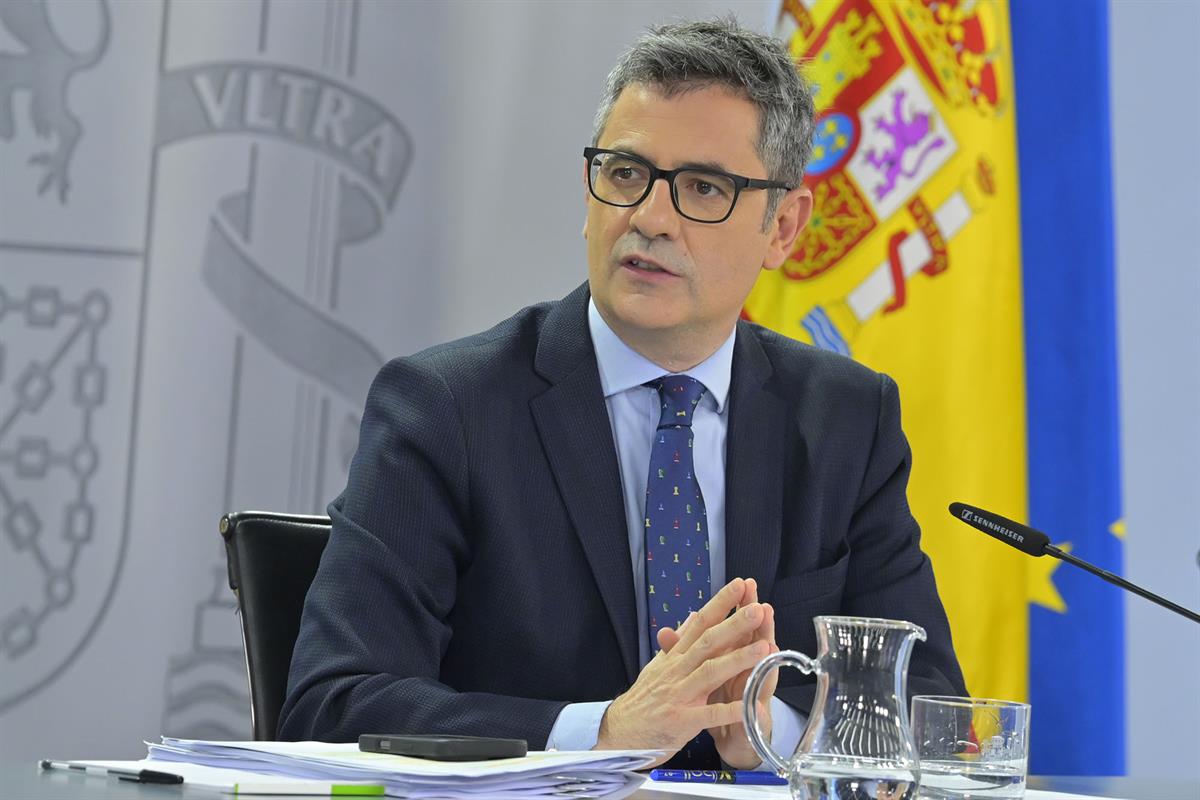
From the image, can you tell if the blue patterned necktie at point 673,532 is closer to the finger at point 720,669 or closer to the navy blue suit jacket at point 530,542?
the navy blue suit jacket at point 530,542

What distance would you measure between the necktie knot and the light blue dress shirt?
0.02m

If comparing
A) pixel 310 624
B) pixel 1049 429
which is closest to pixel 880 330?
pixel 1049 429

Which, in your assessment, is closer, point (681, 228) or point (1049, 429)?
point (681, 228)

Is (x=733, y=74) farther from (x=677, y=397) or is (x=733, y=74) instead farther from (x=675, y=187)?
(x=677, y=397)

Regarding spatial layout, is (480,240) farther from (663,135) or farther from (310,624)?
(310,624)

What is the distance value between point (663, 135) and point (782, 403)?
48 centimetres

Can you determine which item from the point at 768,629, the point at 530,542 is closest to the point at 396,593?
Result: the point at 530,542

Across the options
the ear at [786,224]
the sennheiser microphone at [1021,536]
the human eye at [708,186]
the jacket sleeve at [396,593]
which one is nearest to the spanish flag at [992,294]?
the ear at [786,224]

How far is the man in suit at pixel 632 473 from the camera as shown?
193 centimetres

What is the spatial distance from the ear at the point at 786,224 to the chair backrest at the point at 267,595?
0.95 metres

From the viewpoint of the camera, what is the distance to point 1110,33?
365cm

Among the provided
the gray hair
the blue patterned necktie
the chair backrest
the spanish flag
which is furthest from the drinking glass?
the spanish flag

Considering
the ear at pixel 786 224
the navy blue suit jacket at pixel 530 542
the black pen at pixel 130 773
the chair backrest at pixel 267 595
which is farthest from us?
the ear at pixel 786 224

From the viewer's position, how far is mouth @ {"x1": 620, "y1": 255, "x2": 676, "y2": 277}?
2178 mm
